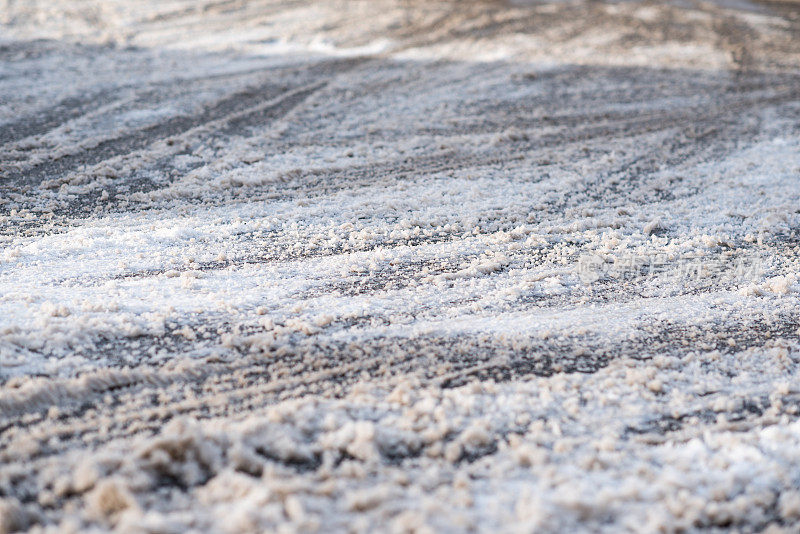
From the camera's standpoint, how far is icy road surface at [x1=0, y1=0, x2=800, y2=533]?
155 centimetres

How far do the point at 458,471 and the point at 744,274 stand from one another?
2.11 m

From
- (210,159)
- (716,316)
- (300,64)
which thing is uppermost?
(300,64)

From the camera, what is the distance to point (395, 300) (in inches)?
103

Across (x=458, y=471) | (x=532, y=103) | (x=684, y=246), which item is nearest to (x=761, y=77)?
(x=532, y=103)

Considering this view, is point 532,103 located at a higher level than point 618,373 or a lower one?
higher

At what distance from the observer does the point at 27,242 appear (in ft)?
9.72

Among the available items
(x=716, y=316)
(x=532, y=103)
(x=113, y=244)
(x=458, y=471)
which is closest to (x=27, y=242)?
(x=113, y=244)

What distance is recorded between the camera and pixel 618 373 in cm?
215

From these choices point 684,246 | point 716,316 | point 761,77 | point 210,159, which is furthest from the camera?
point 761,77

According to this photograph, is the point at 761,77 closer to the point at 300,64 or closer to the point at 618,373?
the point at 300,64

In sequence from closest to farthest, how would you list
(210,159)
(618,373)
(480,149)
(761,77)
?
(618,373) → (210,159) → (480,149) → (761,77)

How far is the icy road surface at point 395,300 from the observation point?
1.55m

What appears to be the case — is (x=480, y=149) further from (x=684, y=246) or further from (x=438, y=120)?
(x=684, y=246)

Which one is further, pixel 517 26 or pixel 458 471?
pixel 517 26
